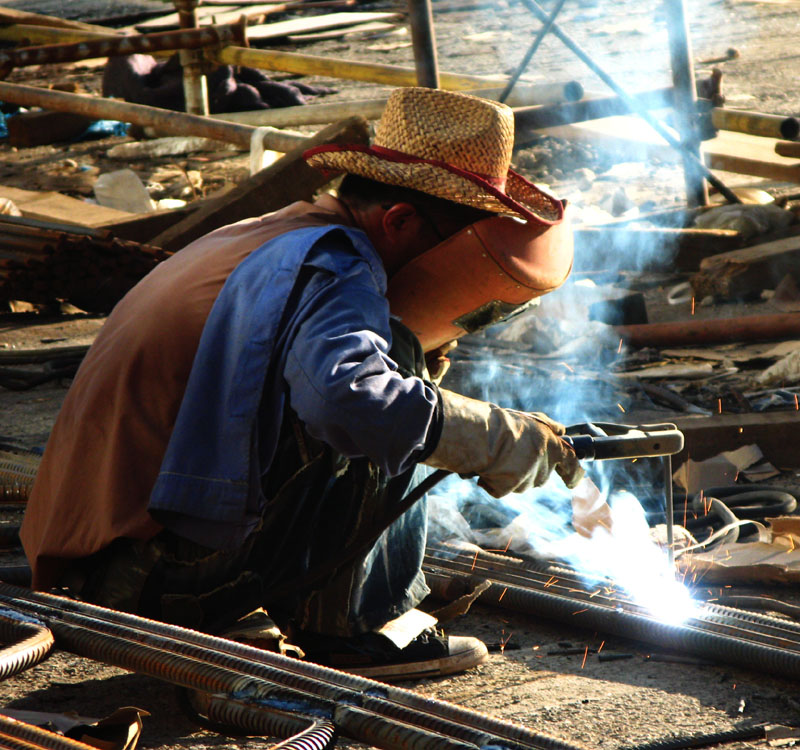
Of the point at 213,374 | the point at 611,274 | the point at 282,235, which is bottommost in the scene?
the point at 611,274

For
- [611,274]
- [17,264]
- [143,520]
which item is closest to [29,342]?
[17,264]

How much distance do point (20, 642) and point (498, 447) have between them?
1.05 metres

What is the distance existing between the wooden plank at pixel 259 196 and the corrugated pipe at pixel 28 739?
176 inches

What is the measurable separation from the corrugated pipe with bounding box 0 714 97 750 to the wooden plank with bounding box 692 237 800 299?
506cm

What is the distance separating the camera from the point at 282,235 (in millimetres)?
2424

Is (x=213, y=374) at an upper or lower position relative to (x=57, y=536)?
upper

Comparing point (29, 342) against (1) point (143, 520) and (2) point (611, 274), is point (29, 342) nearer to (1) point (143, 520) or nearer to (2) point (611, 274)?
(2) point (611, 274)

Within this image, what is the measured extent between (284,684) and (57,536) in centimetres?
74

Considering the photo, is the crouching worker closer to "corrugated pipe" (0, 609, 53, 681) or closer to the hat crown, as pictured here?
the hat crown

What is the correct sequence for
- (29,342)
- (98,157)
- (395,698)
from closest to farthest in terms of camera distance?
(395,698) → (29,342) → (98,157)

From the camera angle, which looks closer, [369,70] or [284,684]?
[284,684]

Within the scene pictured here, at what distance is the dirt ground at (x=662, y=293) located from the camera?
2.46 meters

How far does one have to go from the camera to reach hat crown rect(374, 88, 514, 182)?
2.67m

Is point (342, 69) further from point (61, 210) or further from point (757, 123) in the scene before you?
point (757, 123)
